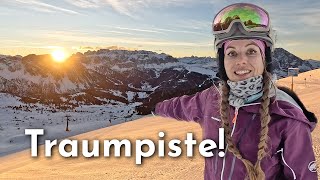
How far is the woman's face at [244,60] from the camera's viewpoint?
1.99m

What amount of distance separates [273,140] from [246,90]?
1.00 ft

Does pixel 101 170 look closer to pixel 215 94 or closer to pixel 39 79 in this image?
pixel 215 94

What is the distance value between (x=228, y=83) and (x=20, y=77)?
140 m

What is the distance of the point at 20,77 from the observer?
13262 centimetres

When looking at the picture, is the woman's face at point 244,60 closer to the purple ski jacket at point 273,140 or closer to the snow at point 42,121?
the purple ski jacket at point 273,140

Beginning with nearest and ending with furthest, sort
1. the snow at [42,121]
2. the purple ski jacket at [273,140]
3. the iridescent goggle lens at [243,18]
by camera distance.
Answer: the purple ski jacket at [273,140], the iridescent goggle lens at [243,18], the snow at [42,121]

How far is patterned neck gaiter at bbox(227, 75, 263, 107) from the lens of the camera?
6.51 feet

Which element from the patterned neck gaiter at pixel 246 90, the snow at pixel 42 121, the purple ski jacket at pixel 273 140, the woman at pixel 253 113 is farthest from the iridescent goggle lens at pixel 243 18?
the snow at pixel 42 121

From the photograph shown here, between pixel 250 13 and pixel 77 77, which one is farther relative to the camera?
pixel 77 77

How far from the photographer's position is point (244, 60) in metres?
1.97

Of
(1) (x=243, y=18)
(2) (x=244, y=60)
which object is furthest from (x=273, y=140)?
(1) (x=243, y=18)

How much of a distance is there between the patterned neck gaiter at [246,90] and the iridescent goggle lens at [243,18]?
0.29 meters

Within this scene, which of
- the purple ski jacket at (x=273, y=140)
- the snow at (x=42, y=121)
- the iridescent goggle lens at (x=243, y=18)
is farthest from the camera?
the snow at (x=42, y=121)

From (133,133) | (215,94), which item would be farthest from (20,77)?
(215,94)
